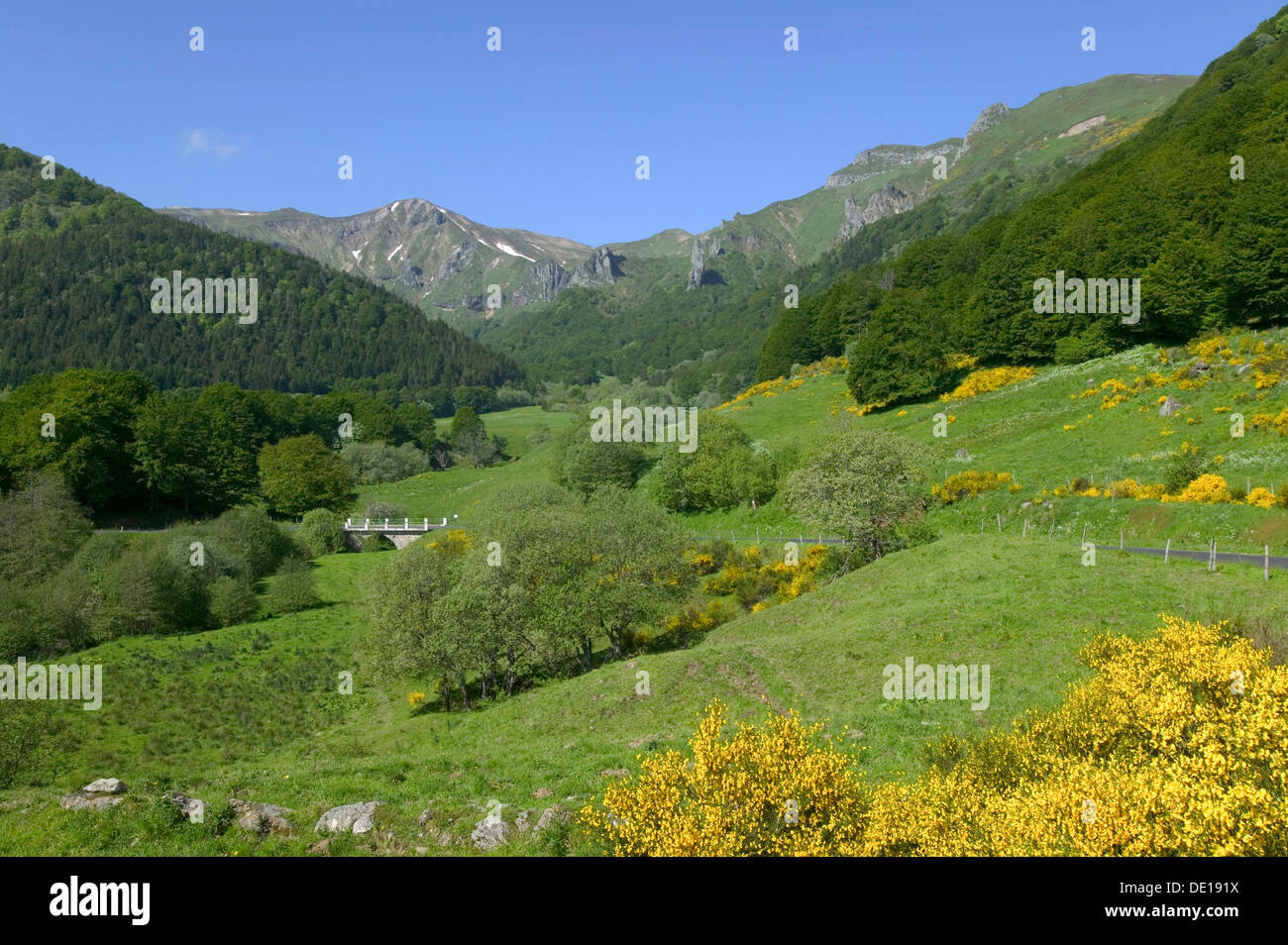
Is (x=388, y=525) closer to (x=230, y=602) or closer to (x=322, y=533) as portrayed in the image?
(x=322, y=533)

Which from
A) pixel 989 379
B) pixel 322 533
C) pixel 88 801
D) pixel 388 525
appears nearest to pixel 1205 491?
pixel 989 379

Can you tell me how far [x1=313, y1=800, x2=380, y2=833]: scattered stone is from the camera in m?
14.5

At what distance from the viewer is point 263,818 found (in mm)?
14883

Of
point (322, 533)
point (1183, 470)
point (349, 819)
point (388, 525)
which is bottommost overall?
point (349, 819)

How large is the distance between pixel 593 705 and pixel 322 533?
65.9 m

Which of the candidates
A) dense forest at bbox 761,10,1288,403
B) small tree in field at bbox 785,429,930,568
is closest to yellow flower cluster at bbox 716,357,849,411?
dense forest at bbox 761,10,1288,403

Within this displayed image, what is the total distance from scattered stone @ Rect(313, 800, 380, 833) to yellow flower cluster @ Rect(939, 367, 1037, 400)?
66.9 m

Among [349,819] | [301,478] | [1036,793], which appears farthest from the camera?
[301,478]

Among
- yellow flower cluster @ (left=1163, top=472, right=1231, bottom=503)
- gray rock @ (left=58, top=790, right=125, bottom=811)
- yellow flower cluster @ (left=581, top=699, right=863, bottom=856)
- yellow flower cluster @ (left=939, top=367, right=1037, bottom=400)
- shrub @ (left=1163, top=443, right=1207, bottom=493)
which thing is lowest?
gray rock @ (left=58, top=790, right=125, bottom=811)

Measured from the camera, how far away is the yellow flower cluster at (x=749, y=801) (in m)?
9.37

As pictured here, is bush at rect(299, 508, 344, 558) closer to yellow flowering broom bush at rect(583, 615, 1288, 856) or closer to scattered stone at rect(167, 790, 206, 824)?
scattered stone at rect(167, 790, 206, 824)

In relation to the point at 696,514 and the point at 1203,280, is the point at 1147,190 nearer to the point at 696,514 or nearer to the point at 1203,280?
the point at 1203,280

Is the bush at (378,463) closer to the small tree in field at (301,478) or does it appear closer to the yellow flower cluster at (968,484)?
the small tree in field at (301,478)
